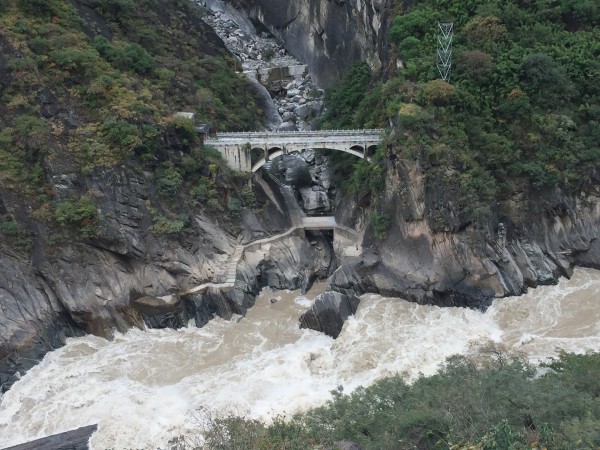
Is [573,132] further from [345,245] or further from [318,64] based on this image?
[318,64]

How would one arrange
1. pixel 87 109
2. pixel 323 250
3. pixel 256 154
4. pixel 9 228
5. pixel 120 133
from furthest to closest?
pixel 256 154 → pixel 323 250 → pixel 87 109 → pixel 120 133 → pixel 9 228

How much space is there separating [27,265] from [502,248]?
2444cm

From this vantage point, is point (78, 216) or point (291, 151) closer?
point (78, 216)

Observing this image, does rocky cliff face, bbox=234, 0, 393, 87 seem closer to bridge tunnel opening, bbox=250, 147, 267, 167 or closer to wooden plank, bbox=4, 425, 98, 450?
bridge tunnel opening, bbox=250, 147, 267, 167

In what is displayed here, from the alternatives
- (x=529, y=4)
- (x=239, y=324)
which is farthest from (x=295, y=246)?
(x=529, y=4)

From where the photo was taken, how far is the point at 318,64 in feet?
177

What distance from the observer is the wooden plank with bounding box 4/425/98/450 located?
2320cm

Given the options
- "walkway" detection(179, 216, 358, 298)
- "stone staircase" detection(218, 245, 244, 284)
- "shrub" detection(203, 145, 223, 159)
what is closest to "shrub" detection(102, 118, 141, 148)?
"shrub" detection(203, 145, 223, 159)

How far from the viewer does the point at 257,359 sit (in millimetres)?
29047

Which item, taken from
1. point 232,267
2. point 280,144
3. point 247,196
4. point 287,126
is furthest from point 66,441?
point 287,126

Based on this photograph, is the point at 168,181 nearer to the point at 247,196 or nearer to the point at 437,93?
the point at 247,196

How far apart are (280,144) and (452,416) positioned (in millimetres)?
23264

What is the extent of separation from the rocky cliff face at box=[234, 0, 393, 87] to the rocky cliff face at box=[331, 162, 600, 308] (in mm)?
14298

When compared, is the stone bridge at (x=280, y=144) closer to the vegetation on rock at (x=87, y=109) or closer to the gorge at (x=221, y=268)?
the gorge at (x=221, y=268)
